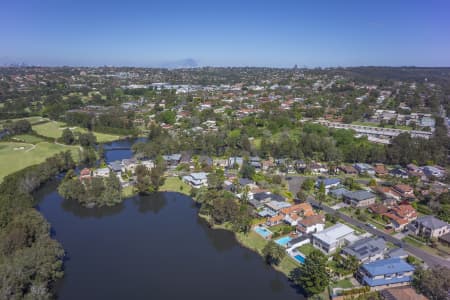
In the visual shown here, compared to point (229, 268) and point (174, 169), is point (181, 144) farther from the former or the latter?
point (229, 268)

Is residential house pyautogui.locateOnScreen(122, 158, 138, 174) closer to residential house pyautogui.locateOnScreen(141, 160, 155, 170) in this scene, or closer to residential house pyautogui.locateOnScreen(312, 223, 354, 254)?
residential house pyautogui.locateOnScreen(141, 160, 155, 170)

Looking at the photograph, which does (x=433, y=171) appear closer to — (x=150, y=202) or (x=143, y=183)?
(x=150, y=202)

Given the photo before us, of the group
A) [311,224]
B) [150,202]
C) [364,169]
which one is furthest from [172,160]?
[364,169]

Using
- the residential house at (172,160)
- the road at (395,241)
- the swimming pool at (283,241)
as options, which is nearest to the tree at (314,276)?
the swimming pool at (283,241)

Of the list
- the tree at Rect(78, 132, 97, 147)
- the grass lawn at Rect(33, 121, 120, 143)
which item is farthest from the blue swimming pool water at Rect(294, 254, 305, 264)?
the grass lawn at Rect(33, 121, 120, 143)

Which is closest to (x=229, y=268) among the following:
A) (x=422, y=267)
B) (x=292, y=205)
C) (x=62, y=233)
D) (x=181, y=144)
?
(x=292, y=205)

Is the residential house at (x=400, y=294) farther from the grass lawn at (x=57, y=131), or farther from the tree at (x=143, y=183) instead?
the grass lawn at (x=57, y=131)
